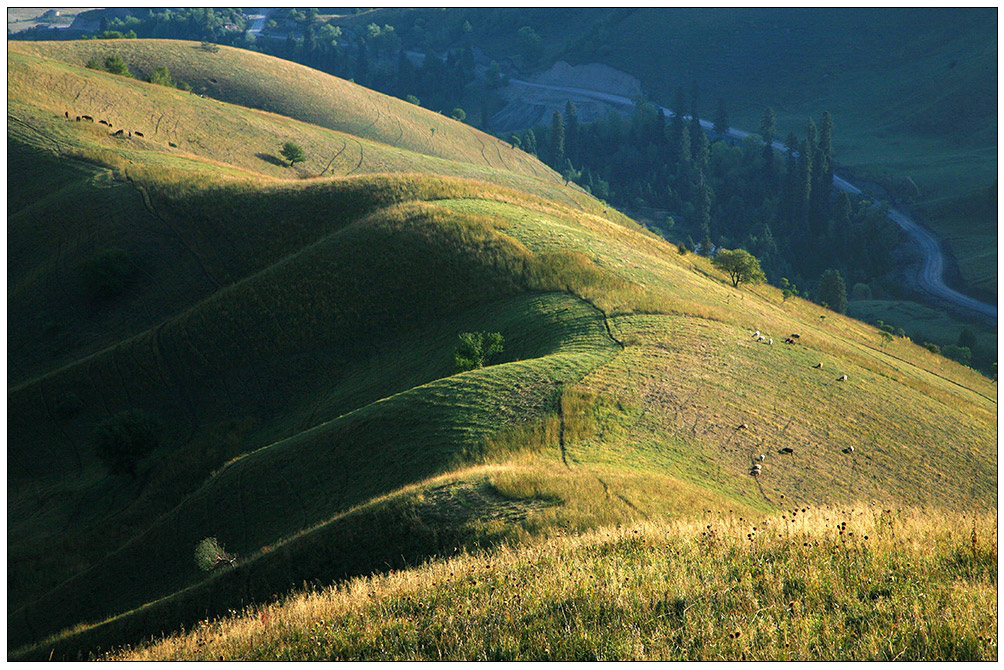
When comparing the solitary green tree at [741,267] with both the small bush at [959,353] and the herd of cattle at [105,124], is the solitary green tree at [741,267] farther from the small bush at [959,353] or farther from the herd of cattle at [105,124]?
the herd of cattle at [105,124]

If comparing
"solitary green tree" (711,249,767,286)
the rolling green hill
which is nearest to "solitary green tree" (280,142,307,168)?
the rolling green hill

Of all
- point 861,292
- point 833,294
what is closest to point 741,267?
point 833,294

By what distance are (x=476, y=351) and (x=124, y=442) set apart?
66.4 feet

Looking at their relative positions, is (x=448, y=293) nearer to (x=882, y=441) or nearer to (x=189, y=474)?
(x=189, y=474)

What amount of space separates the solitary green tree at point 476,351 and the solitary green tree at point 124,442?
18.2 m

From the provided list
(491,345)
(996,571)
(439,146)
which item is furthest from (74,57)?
(996,571)

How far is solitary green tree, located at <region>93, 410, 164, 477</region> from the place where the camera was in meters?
35.8

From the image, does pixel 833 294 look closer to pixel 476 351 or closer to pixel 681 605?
pixel 476 351

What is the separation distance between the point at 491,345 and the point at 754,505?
16.6 meters

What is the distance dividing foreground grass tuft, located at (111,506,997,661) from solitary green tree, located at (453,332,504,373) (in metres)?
18.9

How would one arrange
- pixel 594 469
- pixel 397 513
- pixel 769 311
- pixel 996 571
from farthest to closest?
pixel 769 311 → pixel 594 469 → pixel 397 513 → pixel 996 571

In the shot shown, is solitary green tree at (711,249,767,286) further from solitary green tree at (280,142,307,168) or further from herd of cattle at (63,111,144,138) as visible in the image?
herd of cattle at (63,111,144,138)

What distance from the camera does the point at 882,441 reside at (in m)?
29.0

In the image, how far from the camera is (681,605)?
A: 441 inches
